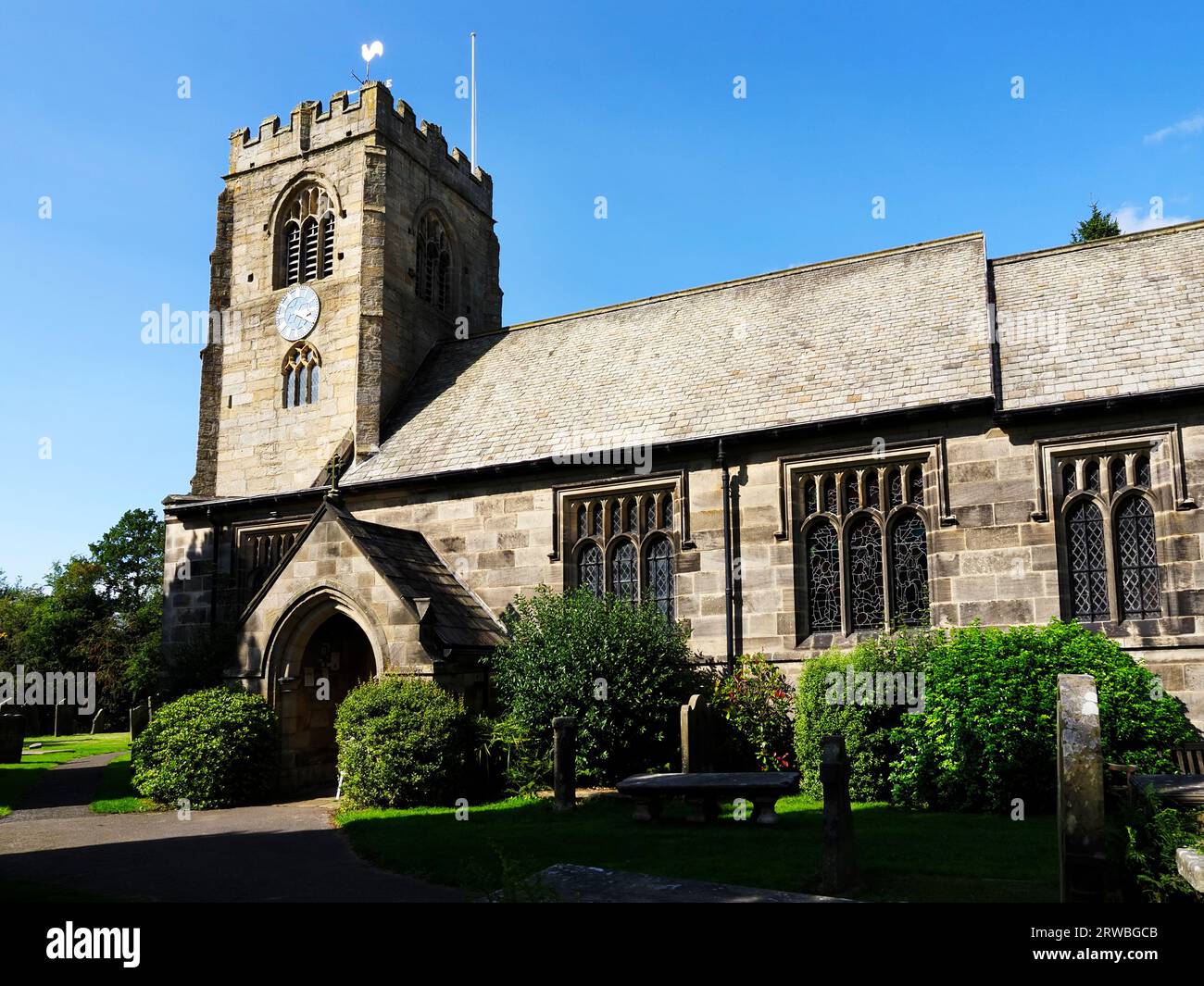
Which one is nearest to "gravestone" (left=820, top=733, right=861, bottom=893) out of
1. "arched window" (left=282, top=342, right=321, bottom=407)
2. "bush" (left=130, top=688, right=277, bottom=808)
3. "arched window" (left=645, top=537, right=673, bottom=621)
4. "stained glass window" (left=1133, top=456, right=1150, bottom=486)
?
"stained glass window" (left=1133, top=456, right=1150, bottom=486)

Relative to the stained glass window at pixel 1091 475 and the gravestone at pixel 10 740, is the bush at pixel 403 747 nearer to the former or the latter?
the stained glass window at pixel 1091 475

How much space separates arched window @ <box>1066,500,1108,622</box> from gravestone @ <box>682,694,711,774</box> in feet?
19.8

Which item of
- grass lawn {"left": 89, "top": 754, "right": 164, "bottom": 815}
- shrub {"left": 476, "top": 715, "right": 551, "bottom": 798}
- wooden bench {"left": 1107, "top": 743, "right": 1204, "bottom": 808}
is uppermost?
wooden bench {"left": 1107, "top": 743, "right": 1204, "bottom": 808}

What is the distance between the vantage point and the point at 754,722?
56.2 ft

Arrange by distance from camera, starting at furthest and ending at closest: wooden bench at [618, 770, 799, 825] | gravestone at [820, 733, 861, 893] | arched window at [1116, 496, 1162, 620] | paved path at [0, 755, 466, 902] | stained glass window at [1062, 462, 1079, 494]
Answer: stained glass window at [1062, 462, 1079, 494], arched window at [1116, 496, 1162, 620], wooden bench at [618, 770, 799, 825], paved path at [0, 755, 466, 902], gravestone at [820, 733, 861, 893]

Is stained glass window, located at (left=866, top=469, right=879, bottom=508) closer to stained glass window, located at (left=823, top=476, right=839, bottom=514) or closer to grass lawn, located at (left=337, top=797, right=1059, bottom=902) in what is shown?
stained glass window, located at (left=823, top=476, right=839, bottom=514)

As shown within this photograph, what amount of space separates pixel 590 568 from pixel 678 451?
3107mm

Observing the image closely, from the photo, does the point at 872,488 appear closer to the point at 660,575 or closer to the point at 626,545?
the point at 660,575

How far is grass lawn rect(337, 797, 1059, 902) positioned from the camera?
952 centimetres

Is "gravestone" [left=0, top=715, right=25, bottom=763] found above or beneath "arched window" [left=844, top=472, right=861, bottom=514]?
beneath

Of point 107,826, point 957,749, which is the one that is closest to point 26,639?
point 107,826

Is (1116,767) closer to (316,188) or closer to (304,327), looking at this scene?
(304,327)
